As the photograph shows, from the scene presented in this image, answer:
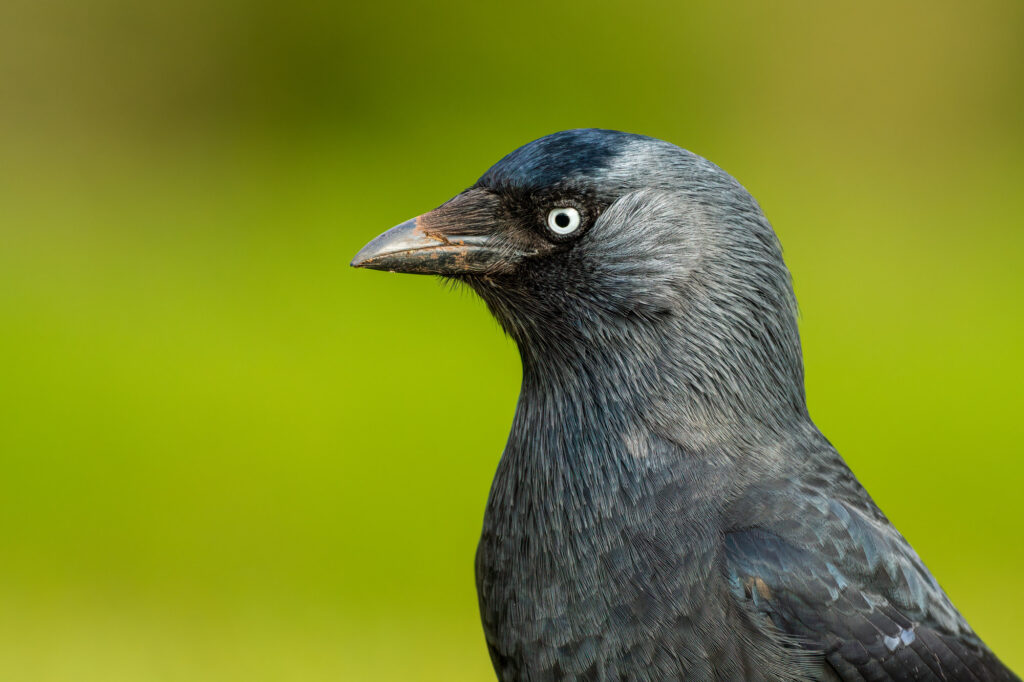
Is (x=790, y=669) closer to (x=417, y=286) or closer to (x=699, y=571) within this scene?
(x=699, y=571)

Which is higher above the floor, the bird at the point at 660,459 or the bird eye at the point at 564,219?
the bird eye at the point at 564,219

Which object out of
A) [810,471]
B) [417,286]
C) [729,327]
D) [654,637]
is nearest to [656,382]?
[729,327]

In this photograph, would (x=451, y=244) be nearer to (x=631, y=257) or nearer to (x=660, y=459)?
(x=631, y=257)

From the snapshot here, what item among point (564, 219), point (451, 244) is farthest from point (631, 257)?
point (451, 244)

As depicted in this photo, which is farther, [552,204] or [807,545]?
[552,204]

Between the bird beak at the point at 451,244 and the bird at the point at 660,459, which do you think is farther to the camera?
the bird beak at the point at 451,244

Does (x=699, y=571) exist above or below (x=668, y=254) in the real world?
below
